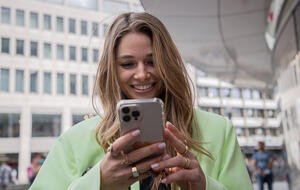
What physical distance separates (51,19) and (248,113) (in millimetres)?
33247

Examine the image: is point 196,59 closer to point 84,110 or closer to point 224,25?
point 224,25

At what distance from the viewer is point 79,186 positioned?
47.5 inches

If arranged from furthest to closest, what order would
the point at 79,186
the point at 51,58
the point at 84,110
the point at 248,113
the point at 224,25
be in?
the point at 248,113, the point at 84,110, the point at 51,58, the point at 224,25, the point at 79,186

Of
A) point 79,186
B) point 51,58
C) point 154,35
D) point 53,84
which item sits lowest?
point 79,186

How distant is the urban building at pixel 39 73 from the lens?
39.6 metres

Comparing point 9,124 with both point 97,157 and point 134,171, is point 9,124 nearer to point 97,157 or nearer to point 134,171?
point 97,157

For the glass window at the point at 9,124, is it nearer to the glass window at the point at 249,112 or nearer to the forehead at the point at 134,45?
the glass window at the point at 249,112

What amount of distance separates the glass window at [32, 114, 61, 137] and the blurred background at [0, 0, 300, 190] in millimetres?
106

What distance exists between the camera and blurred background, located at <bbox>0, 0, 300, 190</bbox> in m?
5.87

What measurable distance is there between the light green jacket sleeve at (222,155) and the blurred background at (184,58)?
0.66ft

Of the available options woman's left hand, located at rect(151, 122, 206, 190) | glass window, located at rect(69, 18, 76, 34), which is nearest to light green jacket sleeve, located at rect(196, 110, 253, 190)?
woman's left hand, located at rect(151, 122, 206, 190)

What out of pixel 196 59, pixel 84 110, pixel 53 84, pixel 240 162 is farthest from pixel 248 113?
pixel 240 162

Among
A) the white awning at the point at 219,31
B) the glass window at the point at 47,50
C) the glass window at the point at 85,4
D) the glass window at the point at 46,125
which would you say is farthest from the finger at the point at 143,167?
the glass window at the point at 85,4

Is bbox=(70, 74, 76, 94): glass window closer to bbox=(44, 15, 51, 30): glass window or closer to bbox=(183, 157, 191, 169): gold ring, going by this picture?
bbox=(44, 15, 51, 30): glass window
